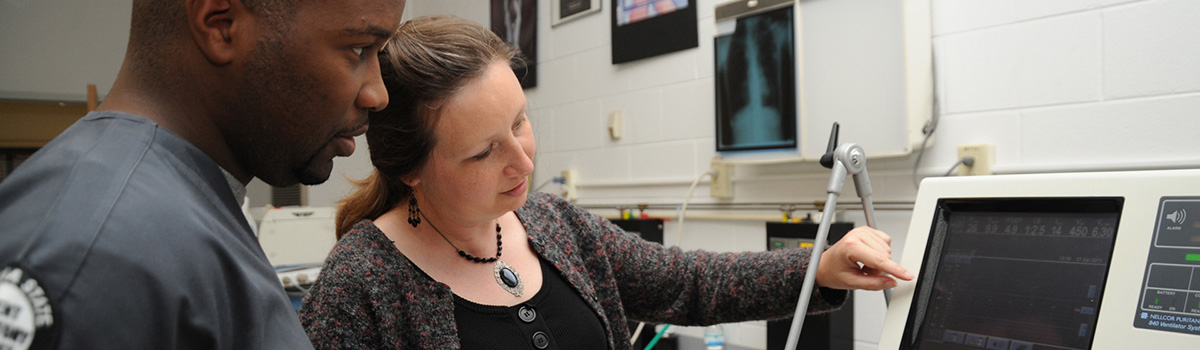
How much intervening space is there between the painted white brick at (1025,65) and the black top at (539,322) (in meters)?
0.95

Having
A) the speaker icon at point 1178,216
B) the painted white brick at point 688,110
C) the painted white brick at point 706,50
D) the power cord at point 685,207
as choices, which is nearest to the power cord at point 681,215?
the power cord at point 685,207

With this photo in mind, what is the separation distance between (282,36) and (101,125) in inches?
4.4

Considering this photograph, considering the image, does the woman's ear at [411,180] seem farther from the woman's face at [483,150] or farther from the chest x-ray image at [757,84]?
the chest x-ray image at [757,84]

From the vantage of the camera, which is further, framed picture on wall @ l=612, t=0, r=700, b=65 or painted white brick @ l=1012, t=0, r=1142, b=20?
framed picture on wall @ l=612, t=0, r=700, b=65

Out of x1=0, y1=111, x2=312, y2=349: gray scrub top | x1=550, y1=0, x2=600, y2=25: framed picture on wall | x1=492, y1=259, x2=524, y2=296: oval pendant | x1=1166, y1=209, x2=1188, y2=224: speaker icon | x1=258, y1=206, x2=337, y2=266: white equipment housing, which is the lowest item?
x1=258, y1=206, x2=337, y2=266: white equipment housing

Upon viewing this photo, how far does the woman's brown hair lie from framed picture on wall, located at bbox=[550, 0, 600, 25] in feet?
4.71

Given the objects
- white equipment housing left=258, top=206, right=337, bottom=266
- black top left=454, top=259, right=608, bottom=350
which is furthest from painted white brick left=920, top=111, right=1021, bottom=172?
white equipment housing left=258, top=206, right=337, bottom=266

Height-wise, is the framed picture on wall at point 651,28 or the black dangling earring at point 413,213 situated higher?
the framed picture on wall at point 651,28

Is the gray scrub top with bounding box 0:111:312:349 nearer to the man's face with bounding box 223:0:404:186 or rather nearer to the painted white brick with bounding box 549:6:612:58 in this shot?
the man's face with bounding box 223:0:404:186

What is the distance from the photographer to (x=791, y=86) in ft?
5.66

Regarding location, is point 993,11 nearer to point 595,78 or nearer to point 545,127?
point 595,78

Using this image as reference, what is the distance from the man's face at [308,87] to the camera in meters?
0.47

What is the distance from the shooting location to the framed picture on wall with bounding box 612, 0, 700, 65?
206cm

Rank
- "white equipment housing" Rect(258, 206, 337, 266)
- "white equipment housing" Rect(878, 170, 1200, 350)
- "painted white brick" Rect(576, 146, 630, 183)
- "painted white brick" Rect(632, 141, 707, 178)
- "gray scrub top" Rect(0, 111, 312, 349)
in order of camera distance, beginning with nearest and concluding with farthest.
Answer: "gray scrub top" Rect(0, 111, 312, 349) < "white equipment housing" Rect(878, 170, 1200, 350) < "painted white brick" Rect(632, 141, 707, 178) < "painted white brick" Rect(576, 146, 630, 183) < "white equipment housing" Rect(258, 206, 337, 266)
